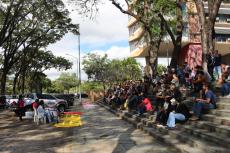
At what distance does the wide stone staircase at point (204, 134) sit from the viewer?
12.0 m

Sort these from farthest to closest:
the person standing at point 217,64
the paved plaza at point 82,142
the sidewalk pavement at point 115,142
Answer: the person standing at point 217,64 < the paved plaza at point 82,142 < the sidewalk pavement at point 115,142

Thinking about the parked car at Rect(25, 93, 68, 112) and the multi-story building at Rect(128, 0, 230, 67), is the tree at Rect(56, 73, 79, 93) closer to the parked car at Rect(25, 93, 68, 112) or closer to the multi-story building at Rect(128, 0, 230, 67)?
the multi-story building at Rect(128, 0, 230, 67)

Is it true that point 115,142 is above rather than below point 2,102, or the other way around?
below

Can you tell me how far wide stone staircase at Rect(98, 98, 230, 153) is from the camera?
11969 mm

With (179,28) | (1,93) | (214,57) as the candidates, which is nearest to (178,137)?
(214,57)

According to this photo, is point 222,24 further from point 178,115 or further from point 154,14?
point 178,115

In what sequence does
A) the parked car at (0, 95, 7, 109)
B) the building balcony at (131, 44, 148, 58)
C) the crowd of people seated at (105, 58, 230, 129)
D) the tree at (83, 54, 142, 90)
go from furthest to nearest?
the tree at (83, 54, 142, 90), the building balcony at (131, 44, 148, 58), the parked car at (0, 95, 7, 109), the crowd of people seated at (105, 58, 230, 129)

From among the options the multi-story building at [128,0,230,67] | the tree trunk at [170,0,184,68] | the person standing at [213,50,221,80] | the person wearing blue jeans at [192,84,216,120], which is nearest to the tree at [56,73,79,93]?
the multi-story building at [128,0,230,67]

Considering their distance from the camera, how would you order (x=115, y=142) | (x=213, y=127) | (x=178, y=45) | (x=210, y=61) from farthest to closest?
(x=178, y=45), (x=210, y=61), (x=115, y=142), (x=213, y=127)

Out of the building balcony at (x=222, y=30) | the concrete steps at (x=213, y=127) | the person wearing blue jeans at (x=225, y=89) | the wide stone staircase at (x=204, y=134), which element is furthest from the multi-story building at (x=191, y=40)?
the concrete steps at (x=213, y=127)

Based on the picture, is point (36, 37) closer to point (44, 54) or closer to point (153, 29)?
point (44, 54)

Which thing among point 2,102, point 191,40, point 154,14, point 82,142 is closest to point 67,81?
point 191,40

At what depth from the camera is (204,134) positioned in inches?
516

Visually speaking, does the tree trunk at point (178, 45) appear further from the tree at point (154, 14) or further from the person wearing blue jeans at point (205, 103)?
the person wearing blue jeans at point (205, 103)
